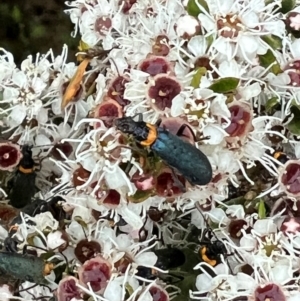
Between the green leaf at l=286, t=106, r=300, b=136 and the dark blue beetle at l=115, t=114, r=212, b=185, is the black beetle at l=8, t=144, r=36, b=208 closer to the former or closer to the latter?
the dark blue beetle at l=115, t=114, r=212, b=185

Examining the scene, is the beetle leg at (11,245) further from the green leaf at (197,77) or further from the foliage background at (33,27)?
the foliage background at (33,27)

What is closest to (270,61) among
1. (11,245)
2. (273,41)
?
(273,41)

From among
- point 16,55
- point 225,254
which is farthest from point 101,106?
point 16,55

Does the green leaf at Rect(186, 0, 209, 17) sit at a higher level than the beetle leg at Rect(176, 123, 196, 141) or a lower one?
higher

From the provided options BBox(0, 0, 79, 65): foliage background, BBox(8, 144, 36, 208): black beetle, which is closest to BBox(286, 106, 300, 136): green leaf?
BBox(8, 144, 36, 208): black beetle

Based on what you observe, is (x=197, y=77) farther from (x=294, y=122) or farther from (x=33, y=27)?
(x=33, y=27)

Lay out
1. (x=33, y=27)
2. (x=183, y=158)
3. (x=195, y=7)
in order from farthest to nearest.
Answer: (x=33, y=27)
(x=195, y=7)
(x=183, y=158)

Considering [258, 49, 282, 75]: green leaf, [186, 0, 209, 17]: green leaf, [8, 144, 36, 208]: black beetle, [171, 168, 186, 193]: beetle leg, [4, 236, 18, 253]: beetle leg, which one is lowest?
[4, 236, 18, 253]: beetle leg

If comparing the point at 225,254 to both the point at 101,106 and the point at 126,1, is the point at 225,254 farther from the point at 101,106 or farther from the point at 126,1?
the point at 126,1
